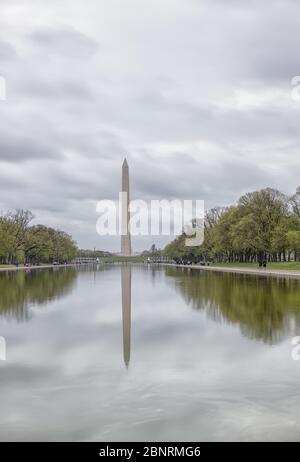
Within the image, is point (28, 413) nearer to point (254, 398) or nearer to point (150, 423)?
point (150, 423)

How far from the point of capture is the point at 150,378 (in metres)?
8.30

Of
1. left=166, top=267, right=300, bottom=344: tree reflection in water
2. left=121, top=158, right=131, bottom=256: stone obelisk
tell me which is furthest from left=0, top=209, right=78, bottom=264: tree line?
left=166, top=267, right=300, bottom=344: tree reflection in water

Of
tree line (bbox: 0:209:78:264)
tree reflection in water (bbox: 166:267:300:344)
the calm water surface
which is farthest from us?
tree line (bbox: 0:209:78:264)

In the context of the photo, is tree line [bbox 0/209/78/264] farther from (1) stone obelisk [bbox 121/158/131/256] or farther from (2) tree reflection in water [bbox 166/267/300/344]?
(2) tree reflection in water [bbox 166/267/300/344]

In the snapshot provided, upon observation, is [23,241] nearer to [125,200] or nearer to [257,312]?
[125,200]

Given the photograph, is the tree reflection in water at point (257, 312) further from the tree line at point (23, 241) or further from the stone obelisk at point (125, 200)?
the stone obelisk at point (125, 200)

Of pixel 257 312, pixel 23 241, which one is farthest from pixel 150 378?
pixel 23 241

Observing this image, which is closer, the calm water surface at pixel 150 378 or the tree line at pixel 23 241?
the calm water surface at pixel 150 378

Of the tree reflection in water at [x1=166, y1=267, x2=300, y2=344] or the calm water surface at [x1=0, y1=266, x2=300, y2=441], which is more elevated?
the tree reflection in water at [x1=166, y1=267, x2=300, y2=344]

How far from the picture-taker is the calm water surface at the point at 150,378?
6074 millimetres

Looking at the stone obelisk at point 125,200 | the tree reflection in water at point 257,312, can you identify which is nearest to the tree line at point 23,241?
the stone obelisk at point 125,200

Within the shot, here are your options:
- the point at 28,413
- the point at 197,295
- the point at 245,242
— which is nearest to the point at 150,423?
the point at 28,413

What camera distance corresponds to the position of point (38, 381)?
8.20 metres

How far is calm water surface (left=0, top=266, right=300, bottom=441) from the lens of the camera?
607cm
